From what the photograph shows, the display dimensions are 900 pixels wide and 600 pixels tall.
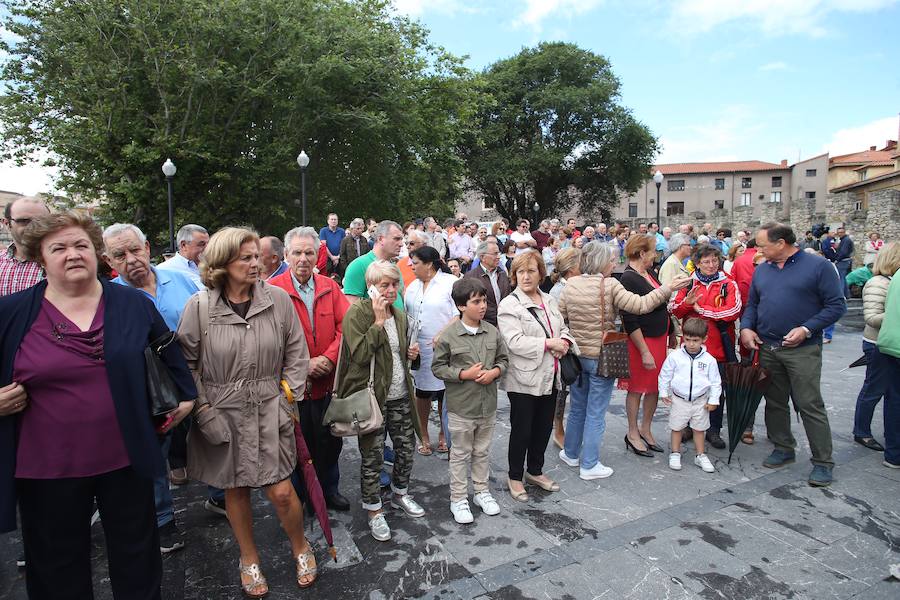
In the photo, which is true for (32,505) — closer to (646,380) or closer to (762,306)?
(646,380)

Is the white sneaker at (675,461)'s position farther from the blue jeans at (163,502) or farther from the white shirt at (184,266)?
the white shirt at (184,266)

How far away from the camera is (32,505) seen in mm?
2234

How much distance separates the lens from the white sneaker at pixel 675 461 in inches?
173

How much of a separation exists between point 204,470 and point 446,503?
5.76 ft

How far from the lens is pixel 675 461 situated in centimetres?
442

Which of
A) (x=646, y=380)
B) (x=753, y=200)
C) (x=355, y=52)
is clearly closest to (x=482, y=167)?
(x=355, y=52)

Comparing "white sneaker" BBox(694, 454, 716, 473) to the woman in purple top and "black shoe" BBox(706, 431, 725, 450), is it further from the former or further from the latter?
the woman in purple top

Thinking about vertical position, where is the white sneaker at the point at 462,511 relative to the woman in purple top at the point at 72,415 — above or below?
below

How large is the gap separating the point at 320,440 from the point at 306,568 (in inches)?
34.6

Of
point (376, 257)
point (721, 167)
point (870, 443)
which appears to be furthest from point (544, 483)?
point (721, 167)

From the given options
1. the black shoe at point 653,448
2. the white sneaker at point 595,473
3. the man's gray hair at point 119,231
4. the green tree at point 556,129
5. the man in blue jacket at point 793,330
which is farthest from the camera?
the green tree at point 556,129

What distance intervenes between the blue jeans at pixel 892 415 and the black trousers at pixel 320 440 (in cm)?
446

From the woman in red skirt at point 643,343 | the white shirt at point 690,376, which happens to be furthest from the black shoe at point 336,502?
the white shirt at point 690,376

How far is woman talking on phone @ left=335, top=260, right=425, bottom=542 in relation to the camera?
332cm
